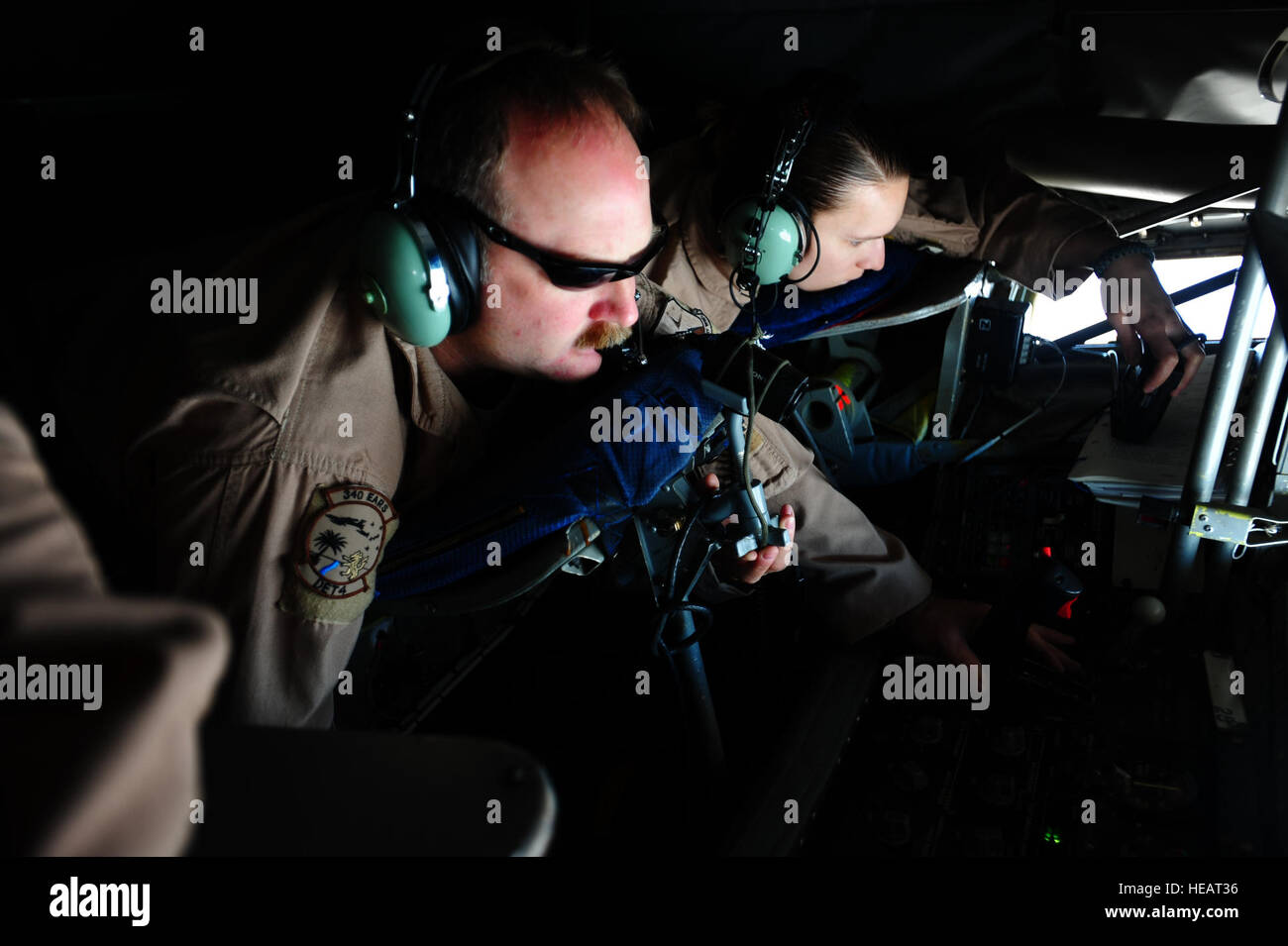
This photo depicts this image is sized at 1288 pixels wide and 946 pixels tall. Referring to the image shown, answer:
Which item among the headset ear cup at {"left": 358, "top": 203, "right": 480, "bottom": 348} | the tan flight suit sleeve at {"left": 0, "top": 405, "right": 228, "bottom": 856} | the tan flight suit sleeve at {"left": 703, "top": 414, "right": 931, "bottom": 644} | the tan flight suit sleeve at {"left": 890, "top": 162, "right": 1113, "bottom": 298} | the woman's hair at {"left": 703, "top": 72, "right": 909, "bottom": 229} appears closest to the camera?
the tan flight suit sleeve at {"left": 0, "top": 405, "right": 228, "bottom": 856}

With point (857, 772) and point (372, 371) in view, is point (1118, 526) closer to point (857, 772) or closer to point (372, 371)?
point (857, 772)

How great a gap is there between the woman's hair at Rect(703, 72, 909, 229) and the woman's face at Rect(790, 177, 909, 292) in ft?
0.06

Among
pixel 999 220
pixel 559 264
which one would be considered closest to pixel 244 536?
pixel 559 264

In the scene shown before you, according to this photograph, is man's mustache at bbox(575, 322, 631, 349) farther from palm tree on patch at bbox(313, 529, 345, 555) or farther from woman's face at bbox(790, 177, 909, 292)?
woman's face at bbox(790, 177, 909, 292)

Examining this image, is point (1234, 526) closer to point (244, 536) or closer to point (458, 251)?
point (458, 251)

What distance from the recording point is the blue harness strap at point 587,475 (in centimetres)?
112

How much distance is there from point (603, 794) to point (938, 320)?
136 centimetres

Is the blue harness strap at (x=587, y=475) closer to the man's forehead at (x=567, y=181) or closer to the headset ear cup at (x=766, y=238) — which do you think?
the man's forehead at (x=567, y=181)

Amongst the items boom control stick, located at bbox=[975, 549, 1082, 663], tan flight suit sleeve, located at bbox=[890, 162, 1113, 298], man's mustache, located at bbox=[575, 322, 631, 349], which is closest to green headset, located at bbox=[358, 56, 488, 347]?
man's mustache, located at bbox=[575, 322, 631, 349]

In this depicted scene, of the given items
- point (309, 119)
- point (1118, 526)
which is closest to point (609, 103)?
point (309, 119)

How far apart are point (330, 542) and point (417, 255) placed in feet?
1.27

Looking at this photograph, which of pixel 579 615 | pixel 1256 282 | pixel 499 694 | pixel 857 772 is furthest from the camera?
pixel 579 615

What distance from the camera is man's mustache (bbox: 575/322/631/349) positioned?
1.19 m
